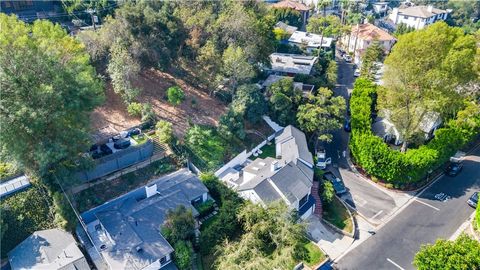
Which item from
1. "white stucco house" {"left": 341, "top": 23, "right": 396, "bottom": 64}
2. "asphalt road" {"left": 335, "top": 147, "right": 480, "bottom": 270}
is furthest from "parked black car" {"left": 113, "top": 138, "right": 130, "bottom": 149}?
"white stucco house" {"left": 341, "top": 23, "right": 396, "bottom": 64}

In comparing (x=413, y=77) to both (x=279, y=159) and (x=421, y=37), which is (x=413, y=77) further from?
(x=279, y=159)

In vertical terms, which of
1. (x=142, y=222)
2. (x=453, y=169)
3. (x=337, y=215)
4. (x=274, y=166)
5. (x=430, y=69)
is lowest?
(x=337, y=215)

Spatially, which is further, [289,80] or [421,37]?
[289,80]

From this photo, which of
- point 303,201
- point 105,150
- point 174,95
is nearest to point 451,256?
point 303,201

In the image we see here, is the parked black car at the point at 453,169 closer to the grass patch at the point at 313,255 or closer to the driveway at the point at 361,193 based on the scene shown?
the driveway at the point at 361,193

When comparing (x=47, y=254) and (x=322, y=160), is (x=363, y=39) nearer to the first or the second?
(x=322, y=160)

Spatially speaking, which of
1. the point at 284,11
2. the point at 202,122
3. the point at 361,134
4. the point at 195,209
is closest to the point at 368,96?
the point at 361,134
